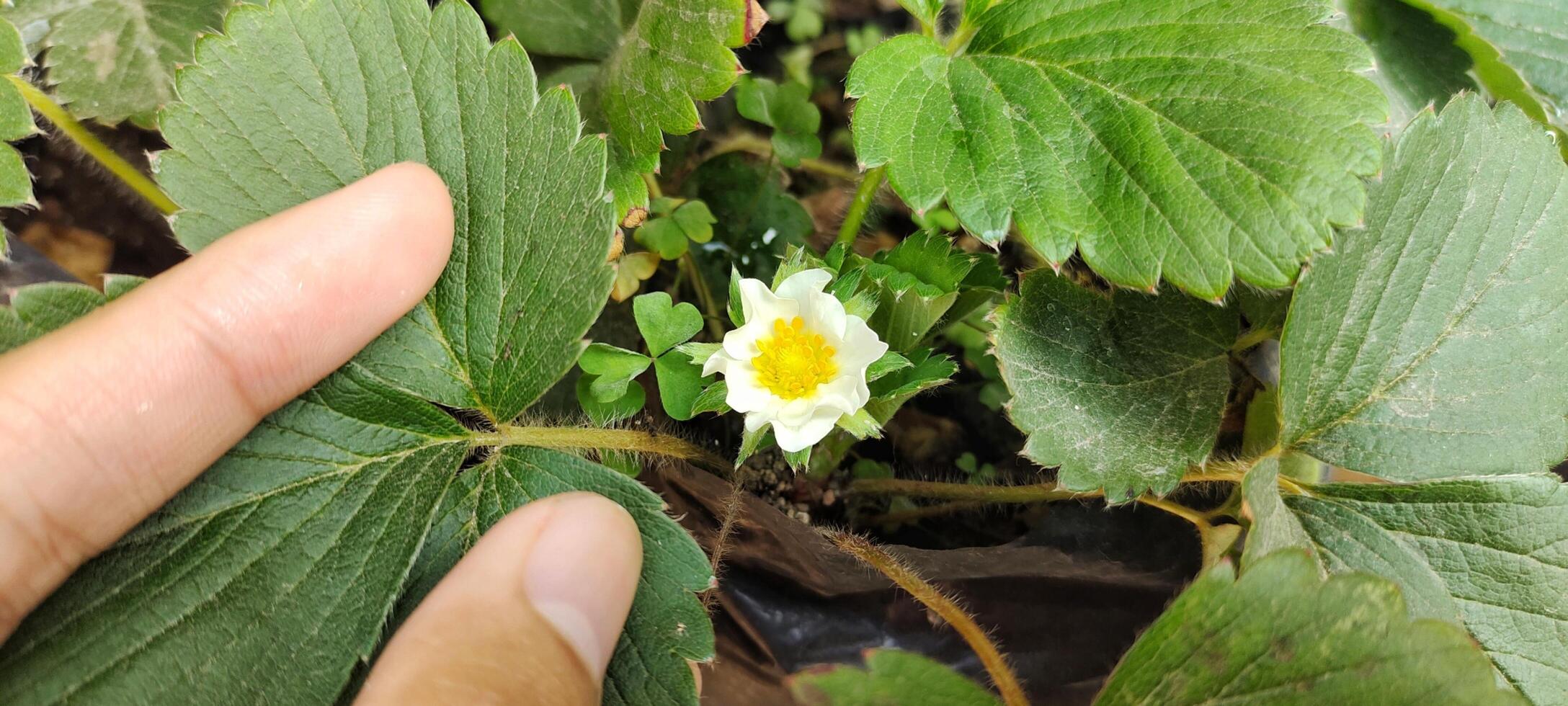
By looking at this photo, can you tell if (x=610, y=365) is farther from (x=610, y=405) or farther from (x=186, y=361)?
(x=186, y=361)

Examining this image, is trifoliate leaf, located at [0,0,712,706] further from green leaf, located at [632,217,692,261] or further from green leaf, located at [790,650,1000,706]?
green leaf, located at [632,217,692,261]

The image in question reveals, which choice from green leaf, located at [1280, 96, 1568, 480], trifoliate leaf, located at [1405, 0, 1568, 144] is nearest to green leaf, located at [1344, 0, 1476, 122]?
trifoliate leaf, located at [1405, 0, 1568, 144]

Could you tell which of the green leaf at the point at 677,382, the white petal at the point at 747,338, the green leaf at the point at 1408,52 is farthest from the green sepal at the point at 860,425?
the green leaf at the point at 1408,52

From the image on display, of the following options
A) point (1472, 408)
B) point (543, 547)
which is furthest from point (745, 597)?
point (1472, 408)

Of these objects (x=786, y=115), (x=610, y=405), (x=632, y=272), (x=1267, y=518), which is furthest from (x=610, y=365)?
(x=1267, y=518)

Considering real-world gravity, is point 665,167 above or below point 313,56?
below

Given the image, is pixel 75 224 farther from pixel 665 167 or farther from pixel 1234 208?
pixel 1234 208

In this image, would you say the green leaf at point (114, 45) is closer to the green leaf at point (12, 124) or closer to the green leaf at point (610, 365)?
the green leaf at point (12, 124)
